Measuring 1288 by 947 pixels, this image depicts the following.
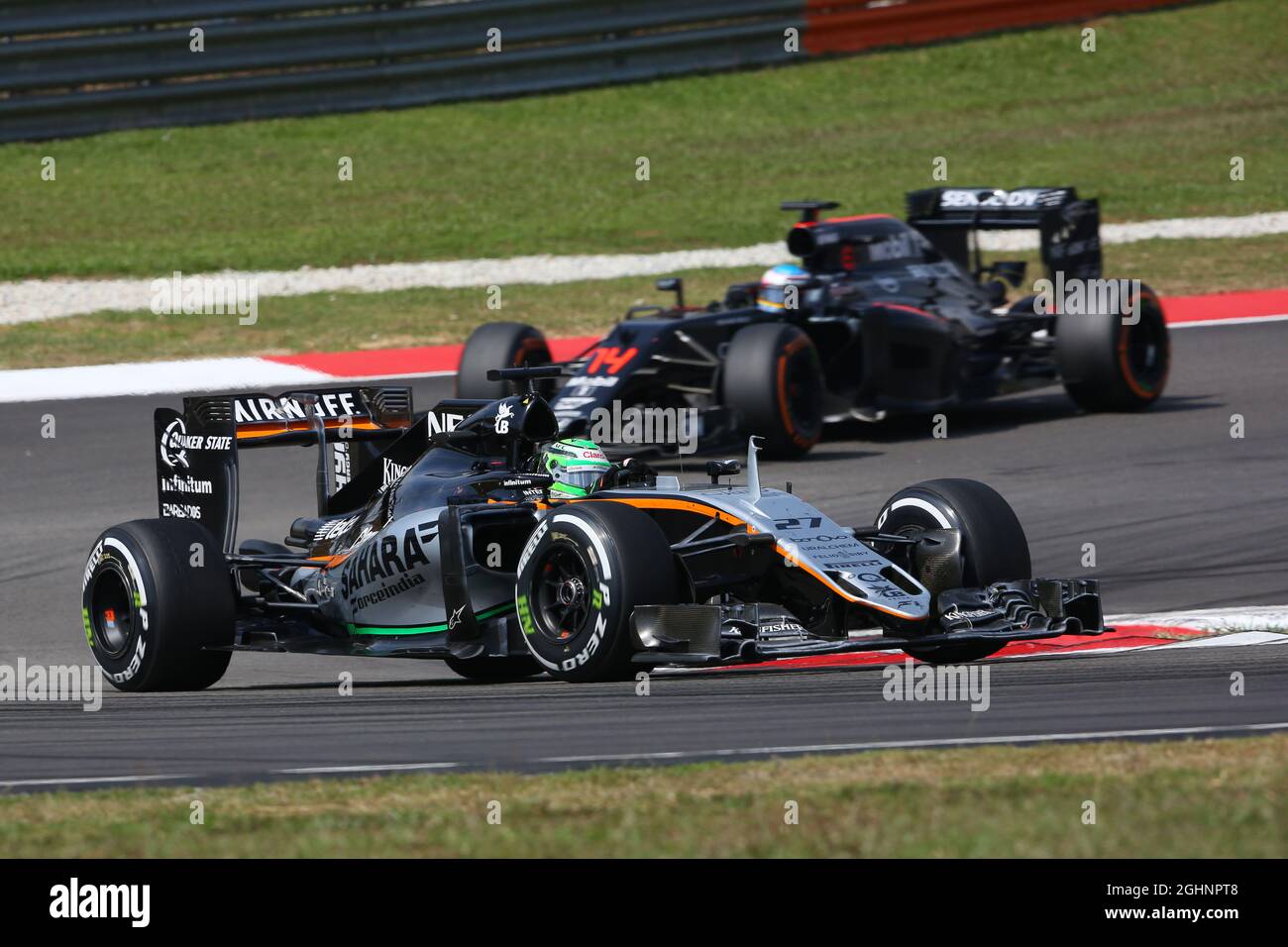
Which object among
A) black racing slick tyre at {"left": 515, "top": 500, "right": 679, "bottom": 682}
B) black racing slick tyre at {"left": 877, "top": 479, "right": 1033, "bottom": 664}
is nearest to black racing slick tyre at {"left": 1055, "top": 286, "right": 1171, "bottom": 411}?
black racing slick tyre at {"left": 877, "top": 479, "right": 1033, "bottom": 664}

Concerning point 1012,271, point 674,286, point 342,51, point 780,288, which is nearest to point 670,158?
point 342,51

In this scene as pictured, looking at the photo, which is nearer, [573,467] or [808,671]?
[808,671]

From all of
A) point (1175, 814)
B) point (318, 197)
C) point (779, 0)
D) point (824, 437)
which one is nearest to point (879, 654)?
point (1175, 814)

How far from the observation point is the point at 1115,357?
1628 cm

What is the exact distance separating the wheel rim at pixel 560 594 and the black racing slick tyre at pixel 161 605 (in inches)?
62.9

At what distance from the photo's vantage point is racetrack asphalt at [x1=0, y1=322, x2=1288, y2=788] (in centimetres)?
755

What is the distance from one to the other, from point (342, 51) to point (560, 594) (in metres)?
18.8

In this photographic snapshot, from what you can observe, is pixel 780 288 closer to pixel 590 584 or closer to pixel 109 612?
pixel 109 612

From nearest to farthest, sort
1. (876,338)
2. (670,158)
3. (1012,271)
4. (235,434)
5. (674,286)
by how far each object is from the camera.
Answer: (235,434) < (674,286) < (876,338) < (1012,271) < (670,158)

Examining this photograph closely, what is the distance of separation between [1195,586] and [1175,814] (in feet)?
18.2

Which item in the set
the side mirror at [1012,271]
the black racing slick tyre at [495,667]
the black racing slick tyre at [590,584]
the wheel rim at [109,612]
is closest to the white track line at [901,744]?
the black racing slick tyre at [590,584]

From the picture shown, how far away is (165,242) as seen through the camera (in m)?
23.8

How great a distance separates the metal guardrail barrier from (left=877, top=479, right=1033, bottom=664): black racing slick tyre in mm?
17710

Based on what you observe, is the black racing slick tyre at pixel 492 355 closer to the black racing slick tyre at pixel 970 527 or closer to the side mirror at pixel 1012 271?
the side mirror at pixel 1012 271
